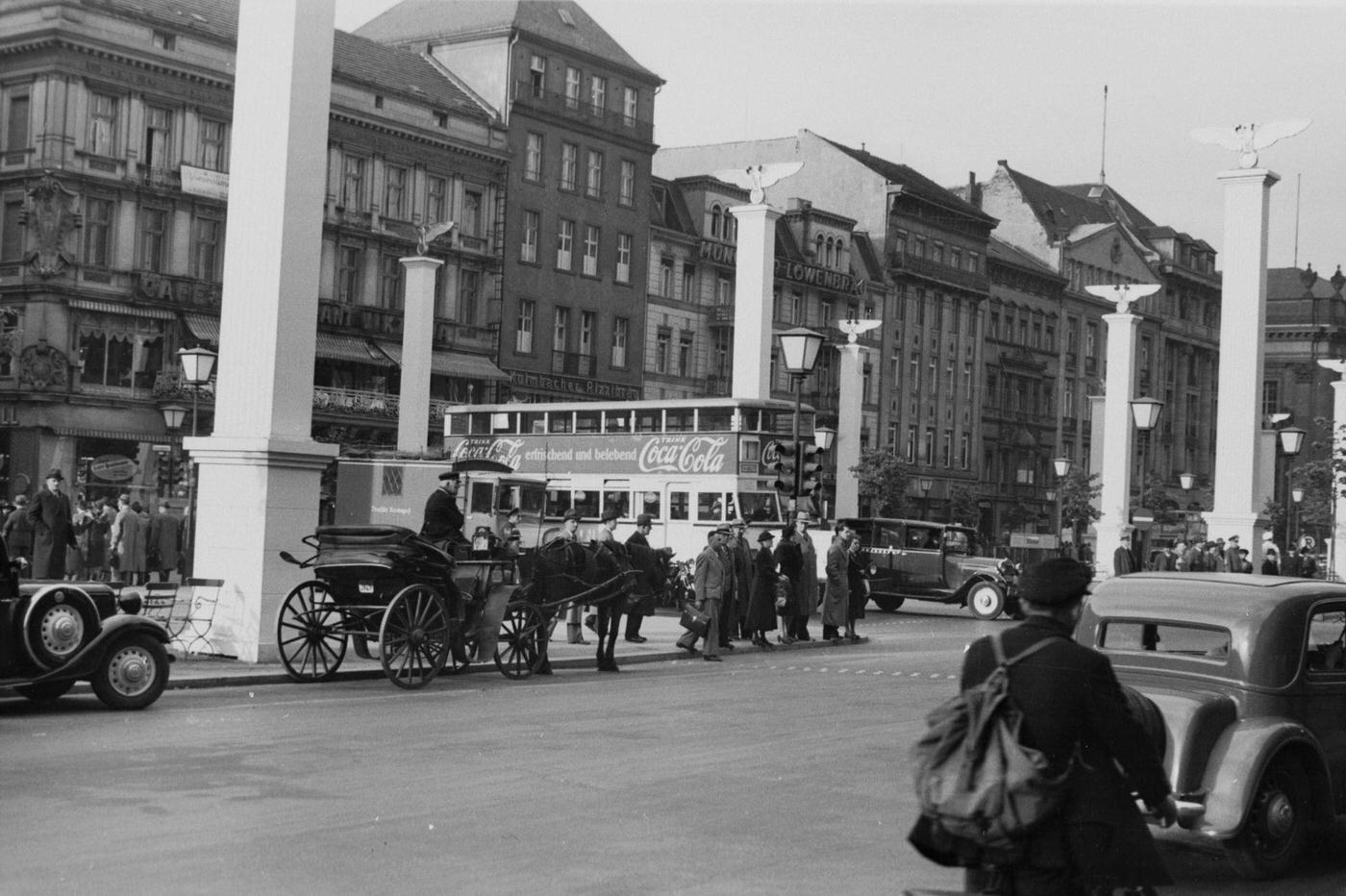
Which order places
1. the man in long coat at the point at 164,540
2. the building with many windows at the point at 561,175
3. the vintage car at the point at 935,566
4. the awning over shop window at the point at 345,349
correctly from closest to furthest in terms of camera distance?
the man in long coat at the point at 164,540 < the vintage car at the point at 935,566 < the awning over shop window at the point at 345,349 < the building with many windows at the point at 561,175

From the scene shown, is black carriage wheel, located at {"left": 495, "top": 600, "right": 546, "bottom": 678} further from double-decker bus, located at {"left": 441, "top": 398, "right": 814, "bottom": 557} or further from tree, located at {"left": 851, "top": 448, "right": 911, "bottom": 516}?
tree, located at {"left": 851, "top": 448, "right": 911, "bottom": 516}

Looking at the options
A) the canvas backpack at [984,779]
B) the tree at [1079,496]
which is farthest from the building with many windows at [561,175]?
the canvas backpack at [984,779]

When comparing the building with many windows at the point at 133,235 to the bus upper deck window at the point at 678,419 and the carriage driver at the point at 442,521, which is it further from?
the carriage driver at the point at 442,521

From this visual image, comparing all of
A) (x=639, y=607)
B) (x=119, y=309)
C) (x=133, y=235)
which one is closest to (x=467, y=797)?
(x=639, y=607)

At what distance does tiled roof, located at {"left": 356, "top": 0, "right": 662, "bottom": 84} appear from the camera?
62750 mm

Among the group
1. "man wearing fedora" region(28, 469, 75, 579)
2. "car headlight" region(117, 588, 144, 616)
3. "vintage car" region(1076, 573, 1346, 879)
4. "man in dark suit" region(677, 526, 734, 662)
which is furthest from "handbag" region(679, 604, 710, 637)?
"vintage car" region(1076, 573, 1346, 879)

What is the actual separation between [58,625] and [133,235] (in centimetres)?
3684

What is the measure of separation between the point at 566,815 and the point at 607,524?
38.9ft

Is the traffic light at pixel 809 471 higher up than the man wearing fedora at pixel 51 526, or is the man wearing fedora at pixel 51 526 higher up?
the traffic light at pixel 809 471

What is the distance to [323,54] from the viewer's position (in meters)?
19.2

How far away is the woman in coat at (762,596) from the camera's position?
81.3 feet

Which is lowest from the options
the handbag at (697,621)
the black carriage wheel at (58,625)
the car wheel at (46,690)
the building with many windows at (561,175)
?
the car wheel at (46,690)

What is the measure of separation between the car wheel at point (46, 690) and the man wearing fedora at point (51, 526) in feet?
28.4

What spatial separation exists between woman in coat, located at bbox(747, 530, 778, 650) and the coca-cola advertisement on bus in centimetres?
1276
